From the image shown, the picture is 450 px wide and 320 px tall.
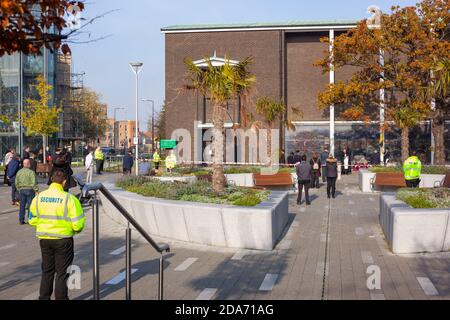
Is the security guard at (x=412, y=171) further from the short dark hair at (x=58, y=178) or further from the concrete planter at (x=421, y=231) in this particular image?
the short dark hair at (x=58, y=178)

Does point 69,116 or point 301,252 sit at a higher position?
point 69,116

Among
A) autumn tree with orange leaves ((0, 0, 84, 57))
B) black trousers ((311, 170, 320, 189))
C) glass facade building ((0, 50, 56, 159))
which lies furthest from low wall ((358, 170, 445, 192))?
glass facade building ((0, 50, 56, 159))

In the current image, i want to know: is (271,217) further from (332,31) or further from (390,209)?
(332,31)

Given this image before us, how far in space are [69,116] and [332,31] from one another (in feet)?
118

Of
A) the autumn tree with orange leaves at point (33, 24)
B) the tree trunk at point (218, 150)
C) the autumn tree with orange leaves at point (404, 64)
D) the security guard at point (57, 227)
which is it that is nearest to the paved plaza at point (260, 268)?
the security guard at point (57, 227)

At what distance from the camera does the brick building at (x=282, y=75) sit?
1678 inches

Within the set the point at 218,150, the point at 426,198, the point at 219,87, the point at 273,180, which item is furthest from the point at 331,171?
the point at 426,198

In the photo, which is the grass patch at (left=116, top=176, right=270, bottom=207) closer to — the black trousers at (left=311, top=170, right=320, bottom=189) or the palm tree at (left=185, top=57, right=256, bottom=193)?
the palm tree at (left=185, top=57, right=256, bottom=193)

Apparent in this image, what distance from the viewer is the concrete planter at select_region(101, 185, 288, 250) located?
462 inches

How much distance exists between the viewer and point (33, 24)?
563 cm

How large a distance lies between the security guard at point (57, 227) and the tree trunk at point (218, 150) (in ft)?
26.2

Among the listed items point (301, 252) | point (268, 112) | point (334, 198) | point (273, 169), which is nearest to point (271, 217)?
point (301, 252)

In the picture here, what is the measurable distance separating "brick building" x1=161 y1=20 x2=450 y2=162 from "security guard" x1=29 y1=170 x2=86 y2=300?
114 feet

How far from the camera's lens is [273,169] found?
29891 mm
